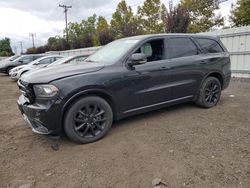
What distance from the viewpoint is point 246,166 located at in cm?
284

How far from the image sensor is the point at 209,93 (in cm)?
529

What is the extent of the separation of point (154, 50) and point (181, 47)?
67 centimetres

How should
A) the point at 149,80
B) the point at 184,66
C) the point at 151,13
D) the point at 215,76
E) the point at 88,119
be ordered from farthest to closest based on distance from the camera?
the point at 151,13, the point at 215,76, the point at 184,66, the point at 149,80, the point at 88,119

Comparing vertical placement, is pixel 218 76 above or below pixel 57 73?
below

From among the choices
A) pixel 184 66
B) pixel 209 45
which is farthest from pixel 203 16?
pixel 184 66

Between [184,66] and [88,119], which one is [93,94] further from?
[184,66]

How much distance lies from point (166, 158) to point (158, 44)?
242 cm

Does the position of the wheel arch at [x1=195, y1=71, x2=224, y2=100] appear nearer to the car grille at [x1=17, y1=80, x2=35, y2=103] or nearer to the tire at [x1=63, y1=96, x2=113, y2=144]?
the tire at [x1=63, y1=96, x2=113, y2=144]

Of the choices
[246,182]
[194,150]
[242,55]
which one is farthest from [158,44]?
[242,55]

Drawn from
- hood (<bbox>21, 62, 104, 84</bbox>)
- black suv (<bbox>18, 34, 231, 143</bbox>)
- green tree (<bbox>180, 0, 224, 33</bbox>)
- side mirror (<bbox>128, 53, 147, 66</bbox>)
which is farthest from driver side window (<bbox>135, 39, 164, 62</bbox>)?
green tree (<bbox>180, 0, 224, 33</bbox>)

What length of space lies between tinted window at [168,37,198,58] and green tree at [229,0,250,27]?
23.1 m

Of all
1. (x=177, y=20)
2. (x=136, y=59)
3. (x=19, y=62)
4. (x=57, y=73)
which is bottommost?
(x=57, y=73)

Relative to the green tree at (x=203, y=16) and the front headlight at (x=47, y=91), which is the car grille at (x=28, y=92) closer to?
the front headlight at (x=47, y=91)

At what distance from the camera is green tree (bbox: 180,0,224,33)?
28375mm
